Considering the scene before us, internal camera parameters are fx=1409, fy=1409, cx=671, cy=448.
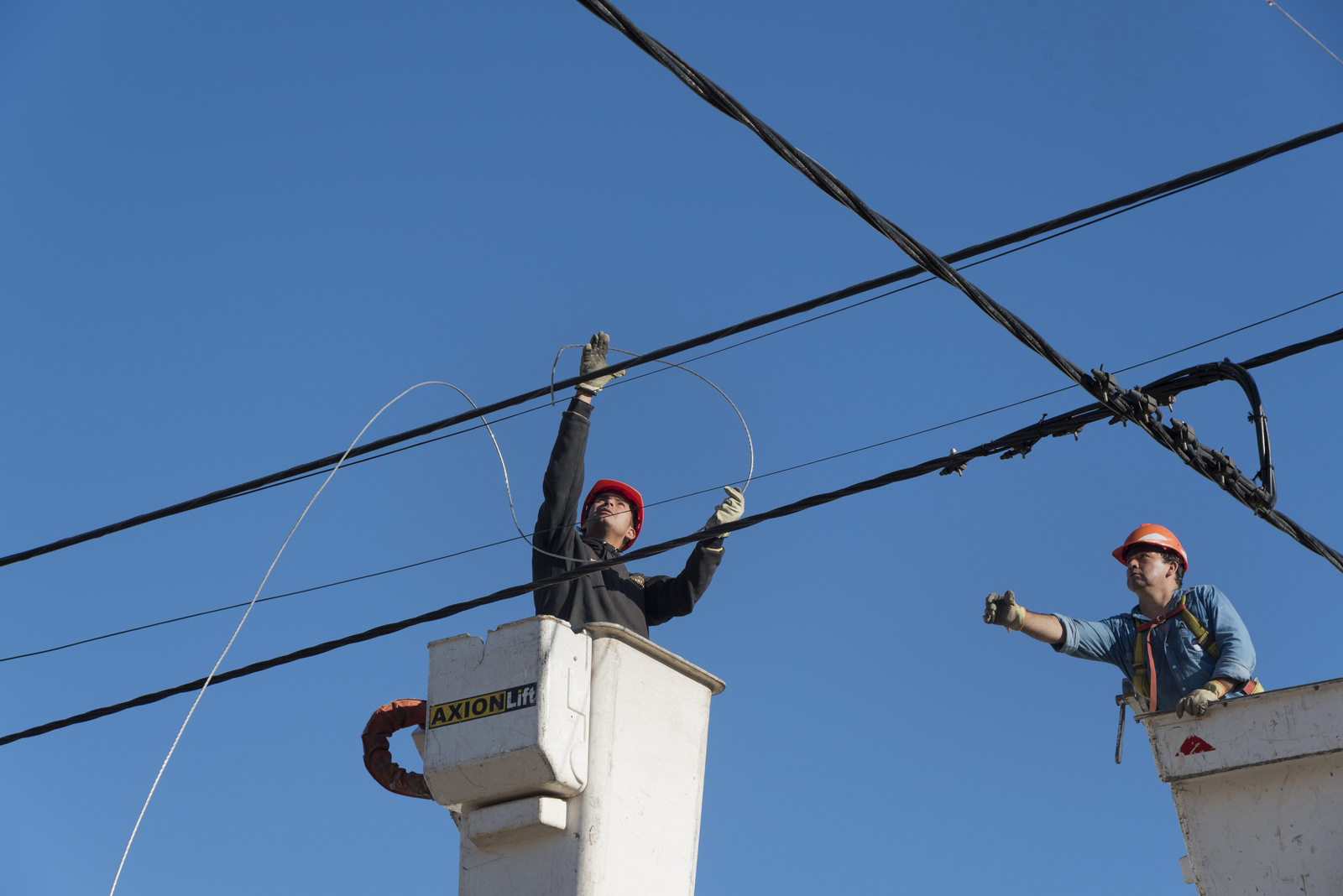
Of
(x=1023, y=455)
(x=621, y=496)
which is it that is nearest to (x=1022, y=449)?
(x=1023, y=455)

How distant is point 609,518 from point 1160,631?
2552 mm

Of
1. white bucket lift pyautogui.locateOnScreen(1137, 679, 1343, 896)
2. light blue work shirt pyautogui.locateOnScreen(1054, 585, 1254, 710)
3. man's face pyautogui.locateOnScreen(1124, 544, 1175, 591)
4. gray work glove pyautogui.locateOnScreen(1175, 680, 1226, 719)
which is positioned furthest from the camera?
man's face pyautogui.locateOnScreen(1124, 544, 1175, 591)

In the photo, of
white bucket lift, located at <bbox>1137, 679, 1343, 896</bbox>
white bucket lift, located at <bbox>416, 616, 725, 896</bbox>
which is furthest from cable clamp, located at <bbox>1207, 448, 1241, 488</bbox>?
white bucket lift, located at <bbox>416, 616, 725, 896</bbox>

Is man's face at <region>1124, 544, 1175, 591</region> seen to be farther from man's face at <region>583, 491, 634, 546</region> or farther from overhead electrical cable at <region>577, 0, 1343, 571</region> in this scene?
man's face at <region>583, 491, 634, 546</region>

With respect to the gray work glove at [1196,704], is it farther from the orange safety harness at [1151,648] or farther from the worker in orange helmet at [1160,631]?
the orange safety harness at [1151,648]

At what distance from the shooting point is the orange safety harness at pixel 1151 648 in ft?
19.7

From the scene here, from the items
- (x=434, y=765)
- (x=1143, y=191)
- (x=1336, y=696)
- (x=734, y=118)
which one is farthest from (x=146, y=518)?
(x=1336, y=696)

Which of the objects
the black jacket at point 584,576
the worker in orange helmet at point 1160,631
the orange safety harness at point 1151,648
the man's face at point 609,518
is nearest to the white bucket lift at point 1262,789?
the worker in orange helmet at point 1160,631

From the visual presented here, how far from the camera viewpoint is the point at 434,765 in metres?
5.07

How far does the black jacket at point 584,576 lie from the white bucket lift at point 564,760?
2.36ft

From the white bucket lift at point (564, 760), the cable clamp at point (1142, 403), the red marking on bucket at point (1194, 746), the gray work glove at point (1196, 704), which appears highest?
the cable clamp at point (1142, 403)

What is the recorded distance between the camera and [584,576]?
6176mm

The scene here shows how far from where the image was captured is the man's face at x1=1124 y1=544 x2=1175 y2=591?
636cm

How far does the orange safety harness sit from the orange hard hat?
308 millimetres
